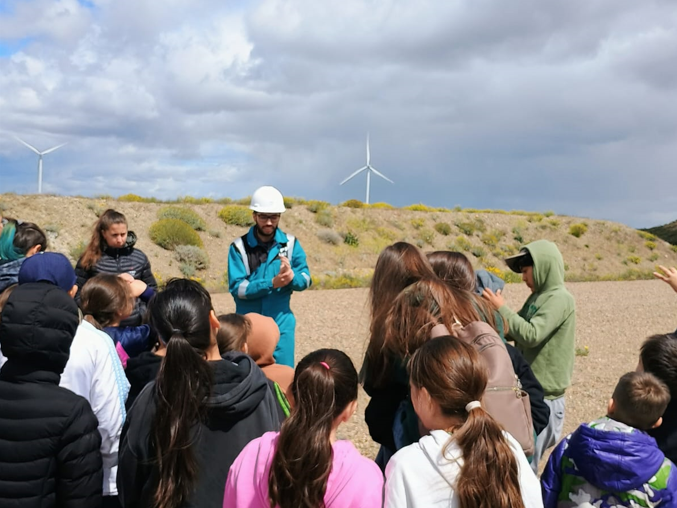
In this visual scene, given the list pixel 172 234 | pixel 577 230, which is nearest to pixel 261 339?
pixel 172 234

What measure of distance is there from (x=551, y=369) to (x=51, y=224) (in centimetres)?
2467

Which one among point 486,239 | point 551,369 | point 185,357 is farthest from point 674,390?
point 486,239

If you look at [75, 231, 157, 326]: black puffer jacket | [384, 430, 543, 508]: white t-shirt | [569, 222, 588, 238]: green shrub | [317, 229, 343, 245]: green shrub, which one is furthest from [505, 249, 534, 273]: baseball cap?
[569, 222, 588, 238]: green shrub

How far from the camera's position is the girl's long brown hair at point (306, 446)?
7.22ft

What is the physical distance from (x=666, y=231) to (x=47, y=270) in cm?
7756

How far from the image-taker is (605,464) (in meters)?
2.70

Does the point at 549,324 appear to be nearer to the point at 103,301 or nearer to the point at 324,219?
the point at 103,301

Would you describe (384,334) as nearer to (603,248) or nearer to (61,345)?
(61,345)

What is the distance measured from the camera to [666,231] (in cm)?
7044

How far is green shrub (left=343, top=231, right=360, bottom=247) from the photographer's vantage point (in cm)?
3322

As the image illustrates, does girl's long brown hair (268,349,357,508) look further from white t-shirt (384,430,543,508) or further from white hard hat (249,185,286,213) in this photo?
white hard hat (249,185,286,213)

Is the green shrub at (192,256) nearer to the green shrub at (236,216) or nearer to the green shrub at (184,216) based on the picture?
the green shrub at (184,216)

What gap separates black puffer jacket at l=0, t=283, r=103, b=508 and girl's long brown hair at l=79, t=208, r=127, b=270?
2.71 meters

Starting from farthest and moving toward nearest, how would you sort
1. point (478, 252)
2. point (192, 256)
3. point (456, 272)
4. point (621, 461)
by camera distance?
point (478, 252) → point (192, 256) → point (456, 272) → point (621, 461)
